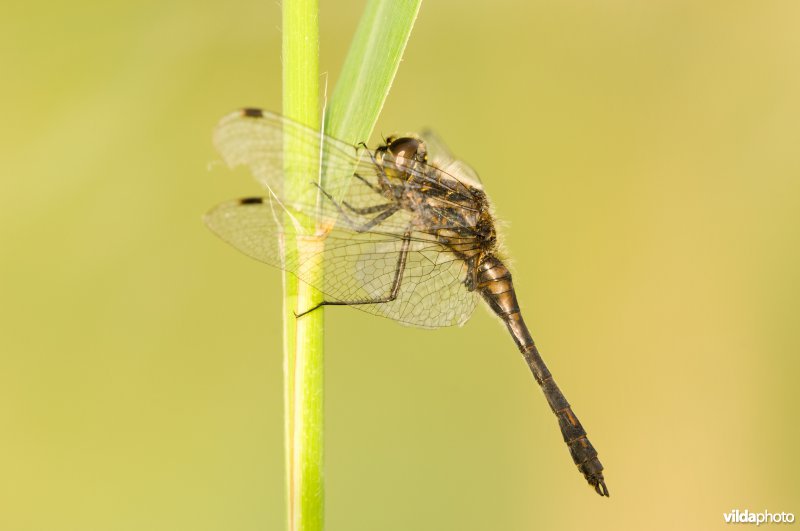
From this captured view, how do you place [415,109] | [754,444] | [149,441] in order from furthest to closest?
[415,109] < [754,444] < [149,441]

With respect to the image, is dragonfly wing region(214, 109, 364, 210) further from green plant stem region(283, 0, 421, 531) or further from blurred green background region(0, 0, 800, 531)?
blurred green background region(0, 0, 800, 531)

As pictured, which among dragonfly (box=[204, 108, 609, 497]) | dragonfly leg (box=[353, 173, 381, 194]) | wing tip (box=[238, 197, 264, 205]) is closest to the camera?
dragonfly (box=[204, 108, 609, 497])

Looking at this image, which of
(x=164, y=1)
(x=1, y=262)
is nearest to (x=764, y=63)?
(x=164, y=1)

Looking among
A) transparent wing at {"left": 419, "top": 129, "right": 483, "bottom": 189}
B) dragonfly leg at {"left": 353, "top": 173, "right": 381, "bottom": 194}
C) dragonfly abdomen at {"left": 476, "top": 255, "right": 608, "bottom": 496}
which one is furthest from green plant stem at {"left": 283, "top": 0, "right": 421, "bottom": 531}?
dragonfly abdomen at {"left": 476, "top": 255, "right": 608, "bottom": 496}

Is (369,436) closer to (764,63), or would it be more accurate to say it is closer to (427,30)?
(427,30)

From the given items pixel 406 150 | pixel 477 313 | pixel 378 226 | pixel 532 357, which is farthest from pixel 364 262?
pixel 477 313

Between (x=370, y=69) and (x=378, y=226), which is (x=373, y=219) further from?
(x=370, y=69)
